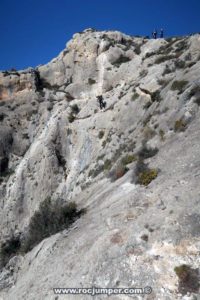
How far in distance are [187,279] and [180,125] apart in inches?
521

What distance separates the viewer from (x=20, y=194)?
154 feet

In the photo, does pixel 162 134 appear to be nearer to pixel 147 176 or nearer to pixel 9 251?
pixel 147 176

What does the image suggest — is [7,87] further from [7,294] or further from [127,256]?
[127,256]

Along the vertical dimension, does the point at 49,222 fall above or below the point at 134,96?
below

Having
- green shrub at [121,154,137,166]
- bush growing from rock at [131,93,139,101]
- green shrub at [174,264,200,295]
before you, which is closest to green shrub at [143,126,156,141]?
green shrub at [121,154,137,166]

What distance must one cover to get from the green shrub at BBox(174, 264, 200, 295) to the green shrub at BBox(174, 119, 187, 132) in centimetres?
1217

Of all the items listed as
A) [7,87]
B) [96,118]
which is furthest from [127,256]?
[7,87]

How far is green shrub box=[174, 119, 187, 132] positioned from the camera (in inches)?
913

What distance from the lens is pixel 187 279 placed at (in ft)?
40.6

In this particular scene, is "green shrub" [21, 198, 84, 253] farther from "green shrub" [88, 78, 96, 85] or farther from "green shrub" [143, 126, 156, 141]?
"green shrub" [88, 78, 96, 85]

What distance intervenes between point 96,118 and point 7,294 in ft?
96.8

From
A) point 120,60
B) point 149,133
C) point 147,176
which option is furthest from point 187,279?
point 120,60

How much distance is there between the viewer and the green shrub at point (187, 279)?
39.6ft

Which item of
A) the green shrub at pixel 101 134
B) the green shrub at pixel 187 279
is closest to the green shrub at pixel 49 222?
the green shrub at pixel 187 279
